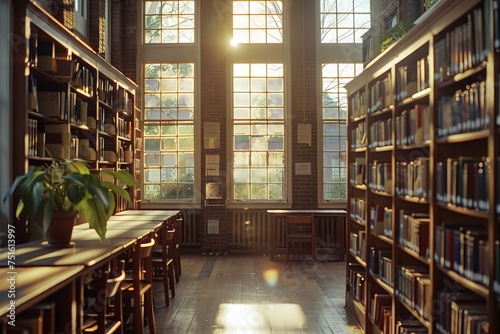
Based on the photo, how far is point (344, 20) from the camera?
29.1ft

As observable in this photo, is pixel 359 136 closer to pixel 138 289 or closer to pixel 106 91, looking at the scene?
pixel 138 289

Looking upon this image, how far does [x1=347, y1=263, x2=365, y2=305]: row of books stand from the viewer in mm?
4529

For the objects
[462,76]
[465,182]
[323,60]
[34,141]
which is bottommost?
[465,182]

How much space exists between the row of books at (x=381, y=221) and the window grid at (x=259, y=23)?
5.62 metres

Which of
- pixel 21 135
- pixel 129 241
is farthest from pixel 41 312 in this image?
pixel 21 135

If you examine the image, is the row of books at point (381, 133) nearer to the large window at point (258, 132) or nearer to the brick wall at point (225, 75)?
the brick wall at point (225, 75)

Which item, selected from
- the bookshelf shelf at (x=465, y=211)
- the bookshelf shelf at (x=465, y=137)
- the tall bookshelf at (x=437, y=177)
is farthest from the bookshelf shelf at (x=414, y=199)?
the bookshelf shelf at (x=465, y=137)

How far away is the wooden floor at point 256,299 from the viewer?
4.37 metres

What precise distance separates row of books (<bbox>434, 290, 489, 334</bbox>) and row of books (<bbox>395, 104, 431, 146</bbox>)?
0.97 meters

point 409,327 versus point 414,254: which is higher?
point 414,254

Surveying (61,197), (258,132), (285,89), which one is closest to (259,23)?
(285,89)

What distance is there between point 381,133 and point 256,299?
256 cm

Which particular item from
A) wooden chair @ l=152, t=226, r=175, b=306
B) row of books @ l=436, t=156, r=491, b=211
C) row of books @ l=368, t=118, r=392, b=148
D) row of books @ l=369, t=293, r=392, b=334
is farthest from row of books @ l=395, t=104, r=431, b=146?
wooden chair @ l=152, t=226, r=175, b=306

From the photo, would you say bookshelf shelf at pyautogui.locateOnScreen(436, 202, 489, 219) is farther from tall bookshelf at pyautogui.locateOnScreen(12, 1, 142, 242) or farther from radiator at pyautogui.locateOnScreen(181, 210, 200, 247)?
radiator at pyautogui.locateOnScreen(181, 210, 200, 247)
